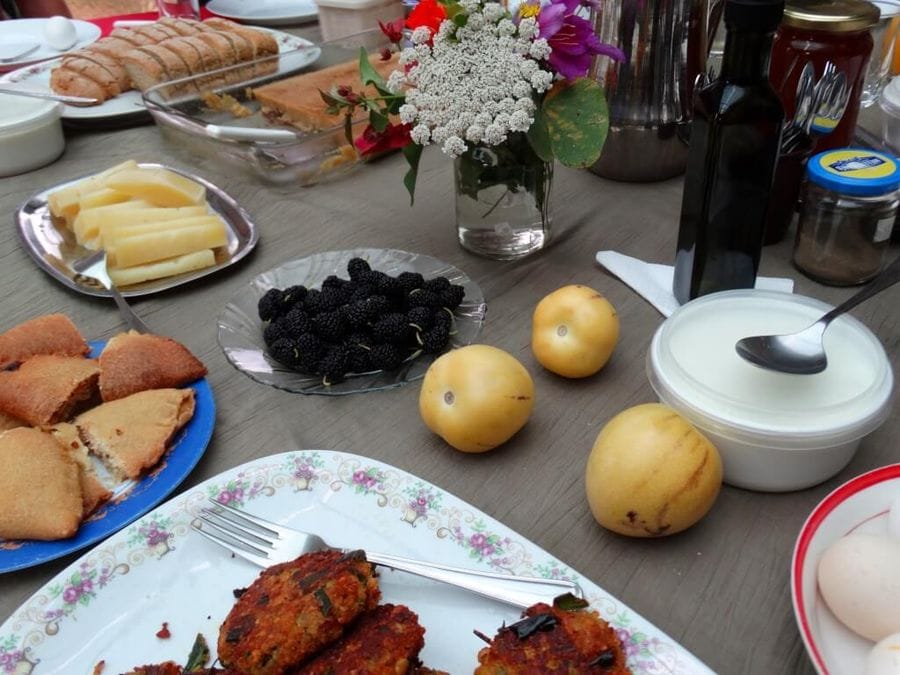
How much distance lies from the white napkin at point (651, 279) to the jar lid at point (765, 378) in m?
0.15

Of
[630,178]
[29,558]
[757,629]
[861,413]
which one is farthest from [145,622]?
[630,178]

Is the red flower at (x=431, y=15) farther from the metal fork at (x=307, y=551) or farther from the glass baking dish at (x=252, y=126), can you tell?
the metal fork at (x=307, y=551)

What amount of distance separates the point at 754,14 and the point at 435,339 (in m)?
0.42

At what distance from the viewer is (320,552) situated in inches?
20.5

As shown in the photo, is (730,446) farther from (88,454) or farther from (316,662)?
(88,454)

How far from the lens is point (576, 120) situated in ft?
2.66

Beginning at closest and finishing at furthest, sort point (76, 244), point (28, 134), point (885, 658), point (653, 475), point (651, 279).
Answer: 1. point (885, 658)
2. point (653, 475)
3. point (651, 279)
4. point (76, 244)
5. point (28, 134)

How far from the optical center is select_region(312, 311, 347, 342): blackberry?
75 cm

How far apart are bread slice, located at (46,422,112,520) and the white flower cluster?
0.48 m

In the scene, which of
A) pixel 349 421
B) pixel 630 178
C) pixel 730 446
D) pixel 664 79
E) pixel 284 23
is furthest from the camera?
pixel 284 23

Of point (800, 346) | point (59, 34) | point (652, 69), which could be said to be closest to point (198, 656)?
point (800, 346)

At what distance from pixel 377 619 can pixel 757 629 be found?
27 cm

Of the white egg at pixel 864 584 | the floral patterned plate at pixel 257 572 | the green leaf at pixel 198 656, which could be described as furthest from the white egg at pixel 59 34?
the white egg at pixel 864 584

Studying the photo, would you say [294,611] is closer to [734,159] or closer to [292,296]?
[292,296]
